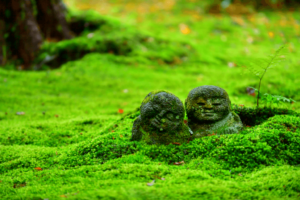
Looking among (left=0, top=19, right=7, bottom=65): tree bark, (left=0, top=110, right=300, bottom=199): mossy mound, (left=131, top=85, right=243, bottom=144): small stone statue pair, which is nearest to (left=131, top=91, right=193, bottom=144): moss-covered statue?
(left=131, top=85, right=243, bottom=144): small stone statue pair

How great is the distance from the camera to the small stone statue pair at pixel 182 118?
16.1 feet

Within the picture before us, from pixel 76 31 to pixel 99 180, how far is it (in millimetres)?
12394

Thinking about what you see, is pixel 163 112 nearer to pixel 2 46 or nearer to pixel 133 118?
pixel 133 118

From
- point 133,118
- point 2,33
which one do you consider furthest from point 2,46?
point 133,118

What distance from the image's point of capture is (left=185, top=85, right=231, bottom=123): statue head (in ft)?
16.9

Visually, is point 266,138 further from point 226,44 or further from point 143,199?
point 226,44

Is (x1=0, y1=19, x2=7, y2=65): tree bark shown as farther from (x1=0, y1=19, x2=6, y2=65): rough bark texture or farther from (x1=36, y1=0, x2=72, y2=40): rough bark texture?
(x1=36, y1=0, x2=72, y2=40): rough bark texture

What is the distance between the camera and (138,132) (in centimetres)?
513

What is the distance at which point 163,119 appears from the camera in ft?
16.0

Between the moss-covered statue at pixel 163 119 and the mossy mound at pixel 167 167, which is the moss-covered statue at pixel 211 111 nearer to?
the mossy mound at pixel 167 167

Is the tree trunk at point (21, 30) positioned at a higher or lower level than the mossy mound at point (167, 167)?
higher

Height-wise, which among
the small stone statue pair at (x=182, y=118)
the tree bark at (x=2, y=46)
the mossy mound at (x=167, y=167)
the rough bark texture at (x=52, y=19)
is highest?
the rough bark texture at (x=52, y=19)

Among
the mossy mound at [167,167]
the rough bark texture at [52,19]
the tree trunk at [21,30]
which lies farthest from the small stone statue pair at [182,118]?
the rough bark texture at [52,19]

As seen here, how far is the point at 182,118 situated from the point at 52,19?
1145 centimetres
